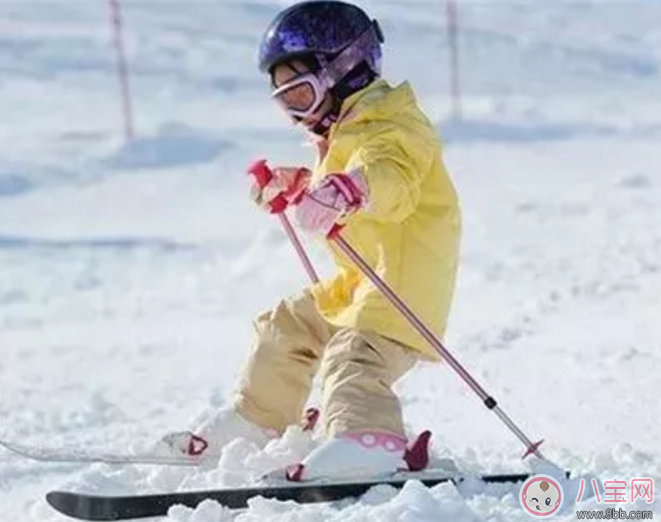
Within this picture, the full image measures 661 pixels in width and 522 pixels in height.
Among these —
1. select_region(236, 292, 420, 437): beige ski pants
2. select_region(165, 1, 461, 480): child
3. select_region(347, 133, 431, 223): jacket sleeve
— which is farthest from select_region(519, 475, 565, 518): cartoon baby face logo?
select_region(347, 133, 431, 223): jacket sleeve

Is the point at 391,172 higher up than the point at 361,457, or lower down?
higher up

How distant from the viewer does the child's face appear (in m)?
4.58

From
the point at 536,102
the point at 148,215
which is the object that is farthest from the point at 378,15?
the point at 148,215

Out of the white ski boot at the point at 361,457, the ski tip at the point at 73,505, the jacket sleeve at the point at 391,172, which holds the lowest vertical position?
the ski tip at the point at 73,505

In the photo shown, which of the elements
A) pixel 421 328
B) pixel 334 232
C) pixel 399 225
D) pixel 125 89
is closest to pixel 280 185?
pixel 399 225

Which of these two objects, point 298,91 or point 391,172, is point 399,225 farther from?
point 298,91

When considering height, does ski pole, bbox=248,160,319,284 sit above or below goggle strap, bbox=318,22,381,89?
below

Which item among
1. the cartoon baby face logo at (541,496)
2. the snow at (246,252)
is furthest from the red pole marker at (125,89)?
the cartoon baby face logo at (541,496)

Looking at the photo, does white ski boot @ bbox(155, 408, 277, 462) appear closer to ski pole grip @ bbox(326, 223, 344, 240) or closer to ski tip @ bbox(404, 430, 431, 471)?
ski tip @ bbox(404, 430, 431, 471)

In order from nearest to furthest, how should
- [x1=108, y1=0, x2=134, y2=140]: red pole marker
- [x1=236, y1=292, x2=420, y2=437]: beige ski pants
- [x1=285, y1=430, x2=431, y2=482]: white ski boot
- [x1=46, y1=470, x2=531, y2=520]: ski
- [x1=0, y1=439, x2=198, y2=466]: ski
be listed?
[x1=46, y1=470, x2=531, y2=520]: ski, [x1=285, y1=430, x2=431, y2=482]: white ski boot, [x1=236, y1=292, x2=420, y2=437]: beige ski pants, [x1=0, y1=439, x2=198, y2=466]: ski, [x1=108, y1=0, x2=134, y2=140]: red pole marker

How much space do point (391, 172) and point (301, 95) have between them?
45 centimetres

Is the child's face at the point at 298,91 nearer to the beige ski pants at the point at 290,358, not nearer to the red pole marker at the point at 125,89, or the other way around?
the beige ski pants at the point at 290,358

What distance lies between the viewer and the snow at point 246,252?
16.6 feet

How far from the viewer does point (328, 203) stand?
4.10 meters
